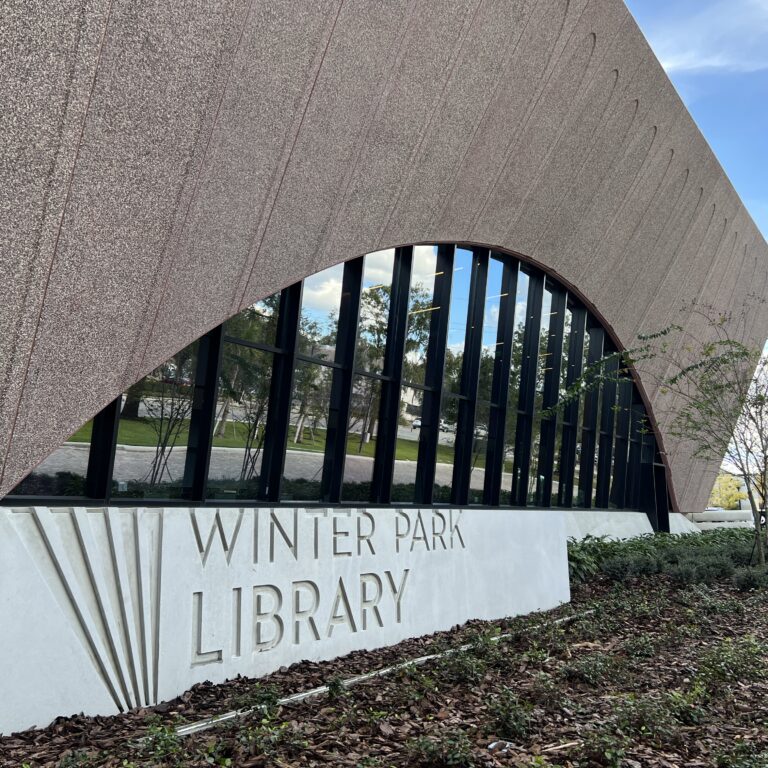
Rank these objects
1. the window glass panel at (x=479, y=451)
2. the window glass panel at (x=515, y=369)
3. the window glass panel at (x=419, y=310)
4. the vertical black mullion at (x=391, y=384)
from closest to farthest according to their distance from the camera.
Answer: the vertical black mullion at (x=391, y=384) → the window glass panel at (x=419, y=310) → the window glass panel at (x=479, y=451) → the window glass panel at (x=515, y=369)

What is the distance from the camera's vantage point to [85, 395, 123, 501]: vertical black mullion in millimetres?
7258

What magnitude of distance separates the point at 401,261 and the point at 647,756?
306 inches

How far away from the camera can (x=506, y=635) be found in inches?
362

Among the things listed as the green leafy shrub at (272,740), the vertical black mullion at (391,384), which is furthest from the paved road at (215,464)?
the green leafy shrub at (272,740)

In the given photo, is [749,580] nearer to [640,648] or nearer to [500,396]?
[500,396]

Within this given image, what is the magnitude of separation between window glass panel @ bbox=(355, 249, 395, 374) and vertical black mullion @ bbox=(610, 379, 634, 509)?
10.6m

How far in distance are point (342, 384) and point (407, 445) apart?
1.98m

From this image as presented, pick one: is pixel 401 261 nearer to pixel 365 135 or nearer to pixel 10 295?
pixel 365 135

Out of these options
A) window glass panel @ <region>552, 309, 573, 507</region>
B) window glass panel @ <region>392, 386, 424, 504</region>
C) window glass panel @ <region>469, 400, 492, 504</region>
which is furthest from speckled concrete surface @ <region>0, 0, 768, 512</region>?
window glass panel @ <region>469, 400, 492, 504</region>

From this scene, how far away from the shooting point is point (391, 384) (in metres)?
11.5

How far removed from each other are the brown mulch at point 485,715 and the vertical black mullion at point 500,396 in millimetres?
5065

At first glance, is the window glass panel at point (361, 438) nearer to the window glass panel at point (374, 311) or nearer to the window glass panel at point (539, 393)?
the window glass panel at point (374, 311)

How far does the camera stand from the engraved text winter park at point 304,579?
7.14 m

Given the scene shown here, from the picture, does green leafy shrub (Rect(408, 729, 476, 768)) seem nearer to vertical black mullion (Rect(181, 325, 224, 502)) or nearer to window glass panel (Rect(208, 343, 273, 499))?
vertical black mullion (Rect(181, 325, 224, 502))
